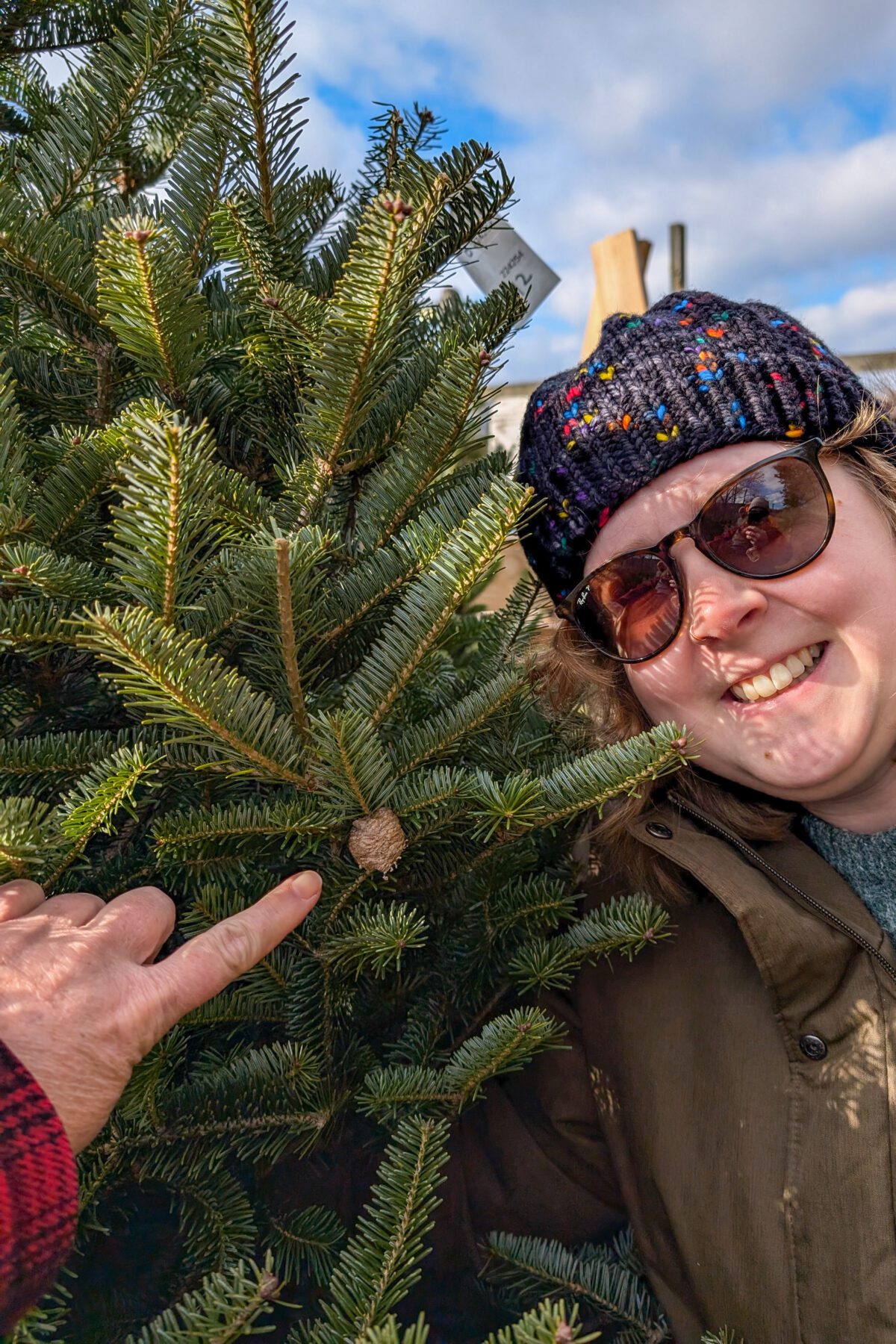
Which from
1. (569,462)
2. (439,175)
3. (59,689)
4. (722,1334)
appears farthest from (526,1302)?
(439,175)

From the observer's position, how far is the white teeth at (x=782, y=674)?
3.99 ft

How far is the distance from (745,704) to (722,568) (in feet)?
0.66

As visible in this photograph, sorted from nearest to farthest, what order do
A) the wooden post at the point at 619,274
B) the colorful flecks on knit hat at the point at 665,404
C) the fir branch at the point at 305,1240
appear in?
the fir branch at the point at 305,1240 < the colorful flecks on knit hat at the point at 665,404 < the wooden post at the point at 619,274

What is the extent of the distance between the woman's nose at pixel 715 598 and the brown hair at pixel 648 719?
0.23m

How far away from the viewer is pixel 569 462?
4.29 ft

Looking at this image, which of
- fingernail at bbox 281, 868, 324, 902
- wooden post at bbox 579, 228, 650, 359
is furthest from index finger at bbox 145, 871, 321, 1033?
wooden post at bbox 579, 228, 650, 359

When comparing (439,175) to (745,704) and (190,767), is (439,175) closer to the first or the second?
(190,767)

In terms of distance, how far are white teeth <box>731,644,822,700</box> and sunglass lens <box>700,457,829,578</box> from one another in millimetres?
128

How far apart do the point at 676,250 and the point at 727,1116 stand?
7793mm

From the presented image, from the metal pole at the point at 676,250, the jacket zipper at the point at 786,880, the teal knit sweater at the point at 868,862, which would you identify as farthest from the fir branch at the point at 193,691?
the metal pole at the point at 676,250

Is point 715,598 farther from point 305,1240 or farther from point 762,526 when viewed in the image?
point 305,1240

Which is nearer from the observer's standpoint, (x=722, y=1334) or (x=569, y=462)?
(x=722, y=1334)

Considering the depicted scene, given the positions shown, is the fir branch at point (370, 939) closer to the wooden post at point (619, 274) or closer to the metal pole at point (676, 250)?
the wooden post at point (619, 274)

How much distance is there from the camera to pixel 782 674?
1215 millimetres
